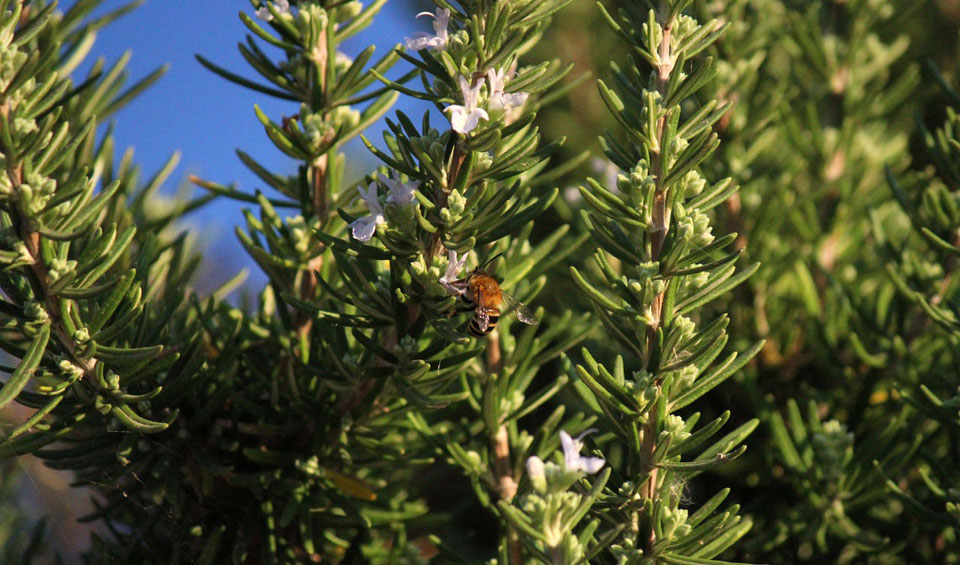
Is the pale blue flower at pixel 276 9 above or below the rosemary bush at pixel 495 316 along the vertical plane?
above

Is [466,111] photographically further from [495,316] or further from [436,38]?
[495,316]

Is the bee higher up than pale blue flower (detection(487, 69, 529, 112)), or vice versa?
pale blue flower (detection(487, 69, 529, 112))

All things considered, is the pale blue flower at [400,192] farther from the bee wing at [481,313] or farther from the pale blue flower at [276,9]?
the pale blue flower at [276,9]

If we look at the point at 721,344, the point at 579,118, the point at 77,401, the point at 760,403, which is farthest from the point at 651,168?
the point at 579,118

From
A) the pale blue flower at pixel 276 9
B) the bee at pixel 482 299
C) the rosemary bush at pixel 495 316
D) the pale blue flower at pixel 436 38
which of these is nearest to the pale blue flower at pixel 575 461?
the rosemary bush at pixel 495 316

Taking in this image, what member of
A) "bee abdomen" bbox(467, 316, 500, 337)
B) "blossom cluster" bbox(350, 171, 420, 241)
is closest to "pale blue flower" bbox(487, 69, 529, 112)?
"blossom cluster" bbox(350, 171, 420, 241)

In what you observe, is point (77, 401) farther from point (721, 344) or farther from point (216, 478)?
point (721, 344)

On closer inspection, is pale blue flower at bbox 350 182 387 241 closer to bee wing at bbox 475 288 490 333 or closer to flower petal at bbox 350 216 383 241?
flower petal at bbox 350 216 383 241

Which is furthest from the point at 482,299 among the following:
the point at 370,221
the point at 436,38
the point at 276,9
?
the point at 276,9
